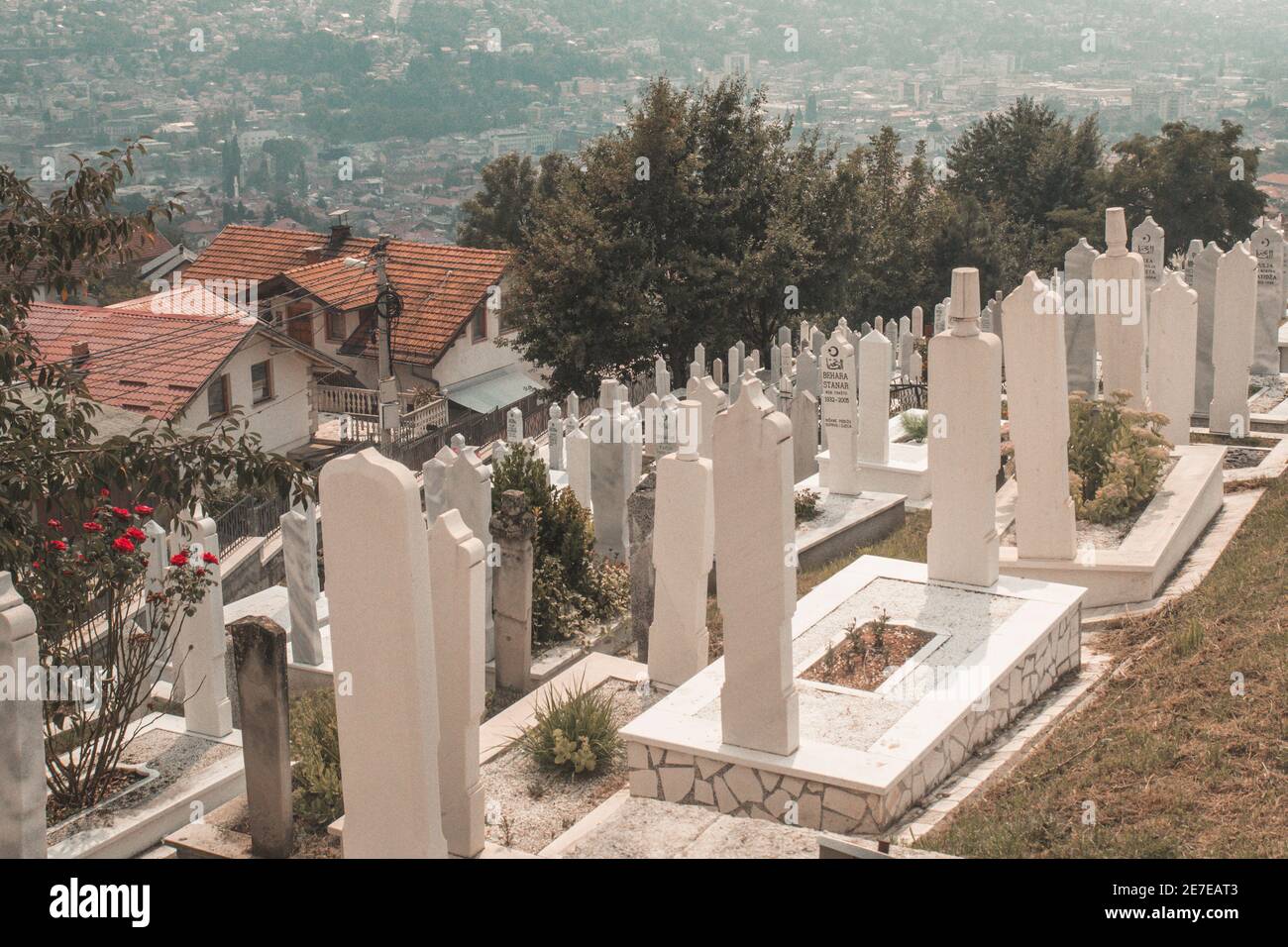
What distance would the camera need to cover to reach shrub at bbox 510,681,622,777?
831cm

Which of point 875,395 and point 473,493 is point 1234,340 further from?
point 473,493

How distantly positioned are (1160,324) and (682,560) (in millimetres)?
6607

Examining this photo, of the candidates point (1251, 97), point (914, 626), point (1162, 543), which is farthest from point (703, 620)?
point (1251, 97)

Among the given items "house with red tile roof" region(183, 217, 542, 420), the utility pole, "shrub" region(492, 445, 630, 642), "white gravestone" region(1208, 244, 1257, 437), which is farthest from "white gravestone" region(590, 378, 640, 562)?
"house with red tile roof" region(183, 217, 542, 420)

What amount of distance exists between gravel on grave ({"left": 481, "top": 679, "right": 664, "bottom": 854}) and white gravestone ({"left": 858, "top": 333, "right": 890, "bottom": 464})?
704cm

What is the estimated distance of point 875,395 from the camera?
14.6 m

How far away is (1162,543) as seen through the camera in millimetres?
10617

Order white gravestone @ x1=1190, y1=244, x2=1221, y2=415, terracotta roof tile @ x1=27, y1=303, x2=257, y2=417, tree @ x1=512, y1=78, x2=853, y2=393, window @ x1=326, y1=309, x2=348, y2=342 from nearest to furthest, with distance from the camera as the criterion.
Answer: white gravestone @ x1=1190, y1=244, x2=1221, y2=415, tree @ x1=512, y1=78, x2=853, y2=393, terracotta roof tile @ x1=27, y1=303, x2=257, y2=417, window @ x1=326, y1=309, x2=348, y2=342

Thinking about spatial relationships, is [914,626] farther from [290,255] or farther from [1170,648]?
[290,255]

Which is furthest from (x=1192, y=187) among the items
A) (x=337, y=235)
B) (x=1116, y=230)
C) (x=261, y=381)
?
(x=337, y=235)

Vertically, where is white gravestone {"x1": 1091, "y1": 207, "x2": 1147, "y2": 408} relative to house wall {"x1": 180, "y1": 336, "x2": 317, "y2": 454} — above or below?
above

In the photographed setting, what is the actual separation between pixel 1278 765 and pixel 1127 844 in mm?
1221

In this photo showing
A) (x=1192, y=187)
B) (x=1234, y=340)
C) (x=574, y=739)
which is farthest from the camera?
(x=1192, y=187)

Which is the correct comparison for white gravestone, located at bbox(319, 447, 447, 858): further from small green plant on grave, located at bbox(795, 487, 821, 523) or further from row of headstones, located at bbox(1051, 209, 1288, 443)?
row of headstones, located at bbox(1051, 209, 1288, 443)
